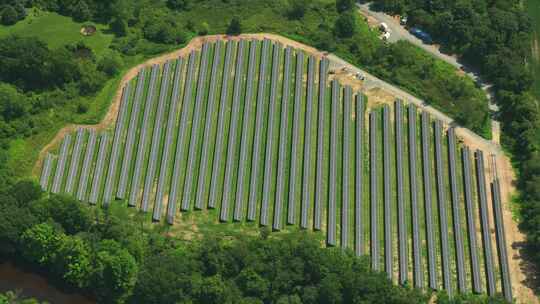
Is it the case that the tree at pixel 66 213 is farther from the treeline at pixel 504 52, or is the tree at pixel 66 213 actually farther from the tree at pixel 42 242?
the treeline at pixel 504 52

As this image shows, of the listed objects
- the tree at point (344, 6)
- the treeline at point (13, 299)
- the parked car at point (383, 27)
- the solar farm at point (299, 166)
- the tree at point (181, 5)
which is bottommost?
the treeline at point (13, 299)

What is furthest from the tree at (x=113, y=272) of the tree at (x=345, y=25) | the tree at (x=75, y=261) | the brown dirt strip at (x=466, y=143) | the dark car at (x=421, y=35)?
the dark car at (x=421, y=35)

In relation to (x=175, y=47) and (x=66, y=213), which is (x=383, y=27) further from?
(x=66, y=213)

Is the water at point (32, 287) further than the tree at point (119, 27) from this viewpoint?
No

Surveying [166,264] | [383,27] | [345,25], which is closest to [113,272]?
[166,264]

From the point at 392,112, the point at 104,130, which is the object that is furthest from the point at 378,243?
the point at 104,130

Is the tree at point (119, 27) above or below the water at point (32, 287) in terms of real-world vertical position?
above
